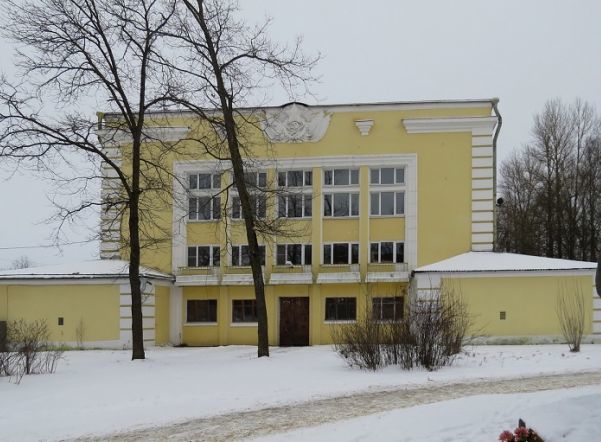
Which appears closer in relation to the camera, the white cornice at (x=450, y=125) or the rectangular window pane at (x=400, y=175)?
the white cornice at (x=450, y=125)

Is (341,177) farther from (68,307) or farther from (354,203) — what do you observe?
(68,307)

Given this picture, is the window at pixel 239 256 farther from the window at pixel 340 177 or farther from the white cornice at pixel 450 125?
the white cornice at pixel 450 125

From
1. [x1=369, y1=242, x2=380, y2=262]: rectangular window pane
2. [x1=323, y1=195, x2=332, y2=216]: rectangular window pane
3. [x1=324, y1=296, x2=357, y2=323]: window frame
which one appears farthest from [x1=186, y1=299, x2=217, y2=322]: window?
[x1=369, y1=242, x2=380, y2=262]: rectangular window pane

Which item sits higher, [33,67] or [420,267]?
[33,67]

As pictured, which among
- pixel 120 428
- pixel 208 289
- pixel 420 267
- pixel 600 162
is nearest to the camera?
pixel 120 428

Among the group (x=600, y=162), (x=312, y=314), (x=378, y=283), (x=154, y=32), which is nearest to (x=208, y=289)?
(x=312, y=314)

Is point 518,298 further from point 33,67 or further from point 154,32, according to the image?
point 33,67

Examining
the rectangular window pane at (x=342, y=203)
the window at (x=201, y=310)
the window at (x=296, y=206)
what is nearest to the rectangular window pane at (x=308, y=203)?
the window at (x=296, y=206)

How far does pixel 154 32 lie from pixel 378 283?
15.2m

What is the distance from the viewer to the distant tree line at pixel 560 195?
43.1 metres

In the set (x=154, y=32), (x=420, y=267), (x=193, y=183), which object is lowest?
(x=420, y=267)

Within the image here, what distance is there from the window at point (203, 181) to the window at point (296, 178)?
3.00 meters

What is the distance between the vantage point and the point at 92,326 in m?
28.7

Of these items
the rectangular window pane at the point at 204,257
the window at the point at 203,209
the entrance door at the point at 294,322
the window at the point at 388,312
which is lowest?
the entrance door at the point at 294,322
